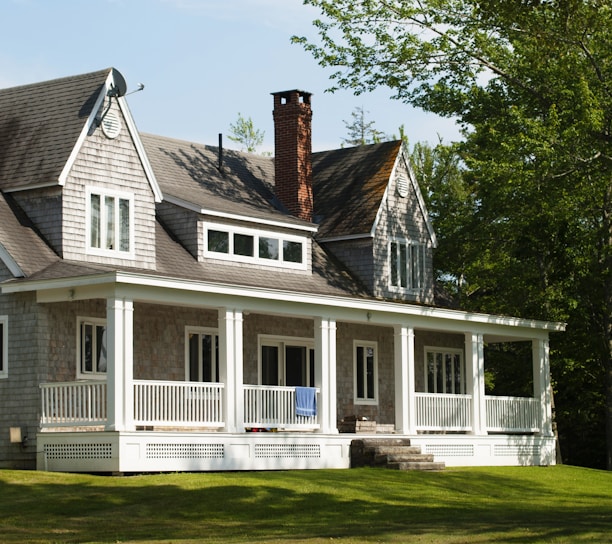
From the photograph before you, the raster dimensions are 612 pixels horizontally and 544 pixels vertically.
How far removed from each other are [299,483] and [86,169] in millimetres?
8841

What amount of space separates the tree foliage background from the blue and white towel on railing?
29.0 ft

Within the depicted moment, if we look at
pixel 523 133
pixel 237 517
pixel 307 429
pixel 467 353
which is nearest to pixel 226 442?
pixel 307 429

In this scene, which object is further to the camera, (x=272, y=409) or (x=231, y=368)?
(x=272, y=409)

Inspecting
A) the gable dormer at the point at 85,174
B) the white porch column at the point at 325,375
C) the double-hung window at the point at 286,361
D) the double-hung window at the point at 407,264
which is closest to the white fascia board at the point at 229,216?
the gable dormer at the point at 85,174

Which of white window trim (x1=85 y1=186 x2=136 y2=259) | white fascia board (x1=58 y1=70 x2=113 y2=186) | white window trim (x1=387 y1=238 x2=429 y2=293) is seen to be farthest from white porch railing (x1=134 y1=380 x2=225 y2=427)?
white window trim (x1=387 y1=238 x2=429 y2=293)

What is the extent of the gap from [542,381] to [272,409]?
10980mm

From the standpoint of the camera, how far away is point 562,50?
3441 cm

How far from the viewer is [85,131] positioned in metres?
28.2

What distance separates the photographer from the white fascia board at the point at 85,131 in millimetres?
27453

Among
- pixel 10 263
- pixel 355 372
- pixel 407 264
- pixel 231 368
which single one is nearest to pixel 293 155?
pixel 407 264

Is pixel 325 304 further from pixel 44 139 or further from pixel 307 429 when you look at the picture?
pixel 44 139

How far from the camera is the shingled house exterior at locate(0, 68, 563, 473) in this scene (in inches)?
1018

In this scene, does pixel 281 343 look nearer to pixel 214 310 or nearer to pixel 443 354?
pixel 214 310

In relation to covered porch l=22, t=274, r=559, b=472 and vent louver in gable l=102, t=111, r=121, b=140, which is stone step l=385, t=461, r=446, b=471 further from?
vent louver in gable l=102, t=111, r=121, b=140
